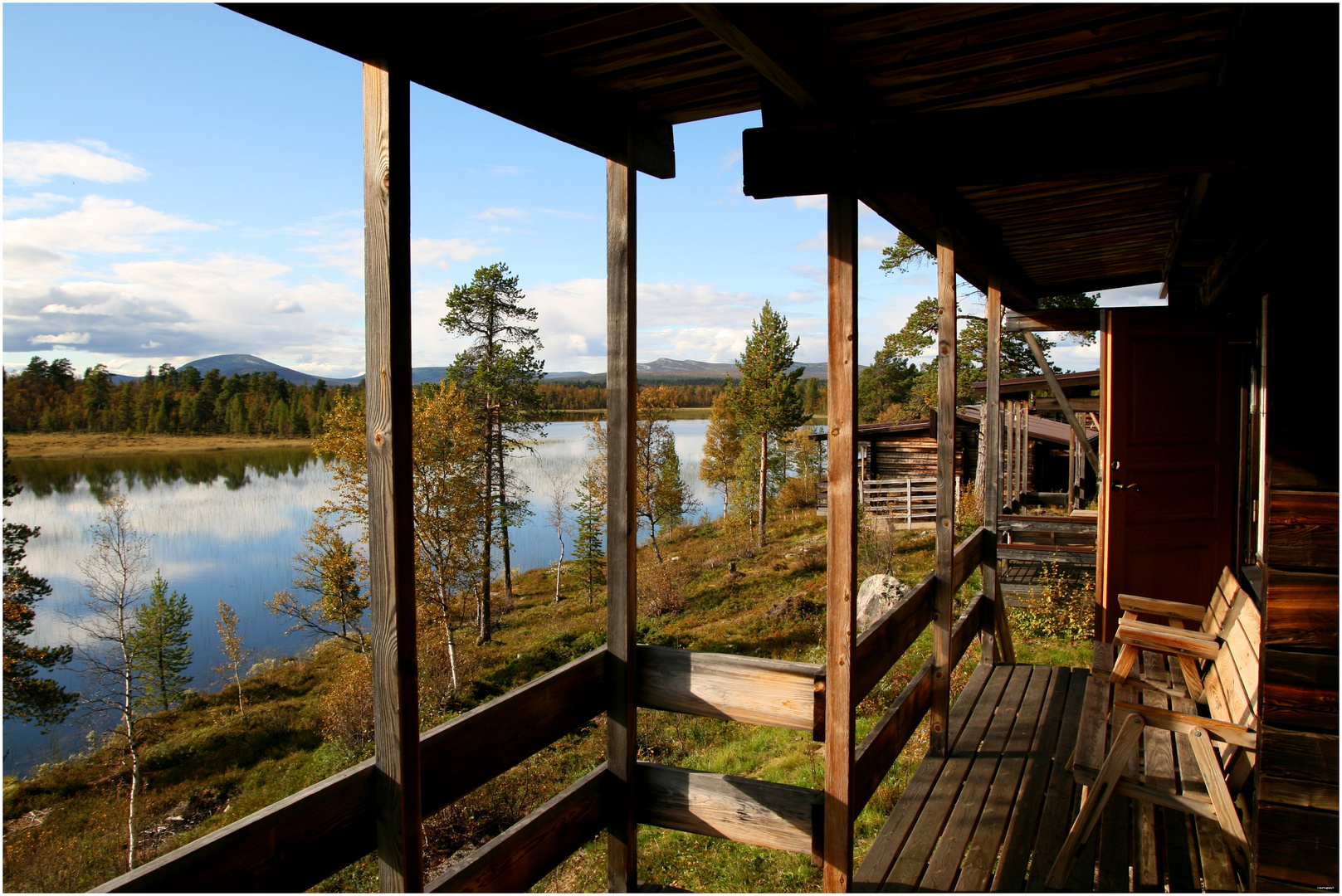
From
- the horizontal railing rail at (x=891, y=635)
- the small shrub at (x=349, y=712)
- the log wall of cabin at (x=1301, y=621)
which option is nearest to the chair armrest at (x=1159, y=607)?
the horizontal railing rail at (x=891, y=635)

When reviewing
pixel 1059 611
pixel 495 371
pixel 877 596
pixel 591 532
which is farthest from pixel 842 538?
pixel 591 532

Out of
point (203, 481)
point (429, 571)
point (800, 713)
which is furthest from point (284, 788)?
point (203, 481)

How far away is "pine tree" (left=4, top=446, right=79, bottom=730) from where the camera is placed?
18531 mm

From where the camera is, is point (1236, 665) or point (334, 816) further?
point (1236, 665)

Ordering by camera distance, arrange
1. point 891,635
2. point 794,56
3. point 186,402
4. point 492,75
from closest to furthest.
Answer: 1. point 794,56
2. point 492,75
3. point 891,635
4. point 186,402

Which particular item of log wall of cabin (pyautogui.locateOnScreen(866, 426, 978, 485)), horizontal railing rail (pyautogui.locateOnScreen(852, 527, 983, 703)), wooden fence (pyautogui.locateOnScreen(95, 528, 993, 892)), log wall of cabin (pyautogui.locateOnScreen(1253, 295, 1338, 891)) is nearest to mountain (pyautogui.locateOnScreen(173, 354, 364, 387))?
log wall of cabin (pyautogui.locateOnScreen(866, 426, 978, 485))

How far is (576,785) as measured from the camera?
8.16 feet

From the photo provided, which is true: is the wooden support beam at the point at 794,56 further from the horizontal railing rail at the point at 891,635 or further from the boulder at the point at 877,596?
the boulder at the point at 877,596

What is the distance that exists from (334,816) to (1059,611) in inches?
339

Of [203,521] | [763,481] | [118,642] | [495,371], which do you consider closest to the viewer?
[118,642]

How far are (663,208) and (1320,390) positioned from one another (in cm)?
5809

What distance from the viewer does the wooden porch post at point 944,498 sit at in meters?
3.79

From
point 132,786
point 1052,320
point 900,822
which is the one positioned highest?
point 1052,320

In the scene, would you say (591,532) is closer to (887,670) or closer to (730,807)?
(887,670)
